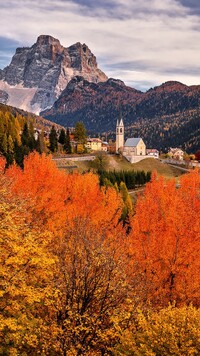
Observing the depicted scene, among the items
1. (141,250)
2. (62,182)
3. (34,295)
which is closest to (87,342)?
(34,295)

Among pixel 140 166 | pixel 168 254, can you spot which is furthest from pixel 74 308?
pixel 140 166

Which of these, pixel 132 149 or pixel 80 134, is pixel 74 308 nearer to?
pixel 80 134

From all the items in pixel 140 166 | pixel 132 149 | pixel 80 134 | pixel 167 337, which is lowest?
pixel 167 337

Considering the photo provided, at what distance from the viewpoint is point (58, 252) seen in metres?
25.6

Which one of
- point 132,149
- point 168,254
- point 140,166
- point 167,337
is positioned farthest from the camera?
point 132,149

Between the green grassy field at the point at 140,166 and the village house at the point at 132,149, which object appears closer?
the green grassy field at the point at 140,166

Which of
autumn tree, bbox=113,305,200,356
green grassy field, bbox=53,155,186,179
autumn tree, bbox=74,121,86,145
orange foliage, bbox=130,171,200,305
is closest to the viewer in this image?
autumn tree, bbox=113,305,200,356

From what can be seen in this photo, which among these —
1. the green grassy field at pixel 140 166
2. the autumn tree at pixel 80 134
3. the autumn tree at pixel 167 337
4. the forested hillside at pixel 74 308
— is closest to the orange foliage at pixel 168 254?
the forested hillside at pixel 74 308

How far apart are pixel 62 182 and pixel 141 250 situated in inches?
1204

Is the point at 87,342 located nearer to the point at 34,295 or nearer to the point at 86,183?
the point at 34,295

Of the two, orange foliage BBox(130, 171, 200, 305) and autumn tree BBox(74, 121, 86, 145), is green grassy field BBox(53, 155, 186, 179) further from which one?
orange foliage BBox(130, 171, 200, 305)

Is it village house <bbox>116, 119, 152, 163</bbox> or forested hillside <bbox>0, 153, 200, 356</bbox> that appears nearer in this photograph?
forested hillside <bbox>0, 153, 200, 356</bbox>

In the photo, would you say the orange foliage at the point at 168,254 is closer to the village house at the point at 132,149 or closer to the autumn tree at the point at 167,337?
the autumn tree at the point at 167,337

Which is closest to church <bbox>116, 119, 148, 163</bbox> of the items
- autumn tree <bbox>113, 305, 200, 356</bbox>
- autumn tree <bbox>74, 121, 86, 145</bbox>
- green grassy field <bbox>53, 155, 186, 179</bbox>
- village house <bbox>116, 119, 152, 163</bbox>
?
village house <bbox>116, 119, 152, 163</bbox>
